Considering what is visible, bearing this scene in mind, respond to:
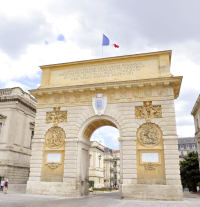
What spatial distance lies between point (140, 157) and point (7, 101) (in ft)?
61.9

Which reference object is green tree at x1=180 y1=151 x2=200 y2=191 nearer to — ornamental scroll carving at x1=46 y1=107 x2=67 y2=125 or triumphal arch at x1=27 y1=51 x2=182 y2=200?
triumphal arch at x1=27 y1=51 x2=182 y2=200

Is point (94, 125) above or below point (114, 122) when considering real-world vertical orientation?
above

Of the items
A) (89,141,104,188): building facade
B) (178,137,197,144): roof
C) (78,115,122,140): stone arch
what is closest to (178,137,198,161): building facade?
(178,137,197,144): roof

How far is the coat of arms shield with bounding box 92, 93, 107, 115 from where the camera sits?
18.0 m

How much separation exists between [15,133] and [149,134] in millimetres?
17598

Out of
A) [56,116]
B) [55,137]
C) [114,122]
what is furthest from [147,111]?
[55,137]

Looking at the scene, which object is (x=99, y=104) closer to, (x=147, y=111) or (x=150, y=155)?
(x=147, y=111)

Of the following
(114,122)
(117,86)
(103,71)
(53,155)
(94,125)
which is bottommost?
(53,155)

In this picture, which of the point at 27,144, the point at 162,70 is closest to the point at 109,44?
the point at 162,70

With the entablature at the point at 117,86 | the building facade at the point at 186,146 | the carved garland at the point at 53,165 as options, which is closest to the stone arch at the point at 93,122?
the entablature at the point at 117,86

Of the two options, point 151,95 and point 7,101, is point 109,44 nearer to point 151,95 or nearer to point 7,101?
point 151,95

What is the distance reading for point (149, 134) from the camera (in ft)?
54.6

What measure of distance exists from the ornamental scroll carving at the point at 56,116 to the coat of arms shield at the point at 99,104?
2743 mm

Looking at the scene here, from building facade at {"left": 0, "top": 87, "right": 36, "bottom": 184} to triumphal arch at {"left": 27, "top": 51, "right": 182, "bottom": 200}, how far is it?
8.76 m
